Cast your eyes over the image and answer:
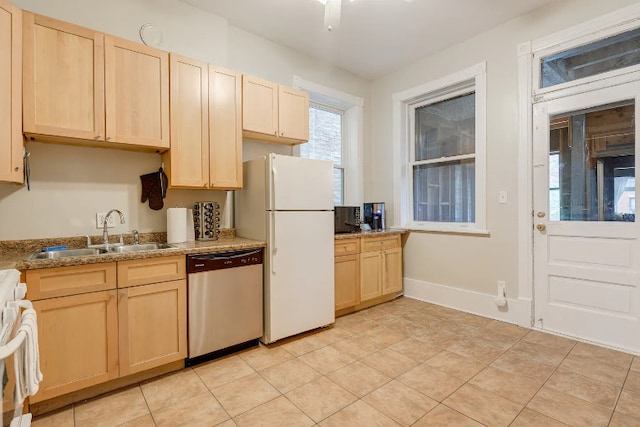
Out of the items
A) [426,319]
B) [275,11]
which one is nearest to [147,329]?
[426,319]

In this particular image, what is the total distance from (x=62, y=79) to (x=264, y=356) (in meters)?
2.36

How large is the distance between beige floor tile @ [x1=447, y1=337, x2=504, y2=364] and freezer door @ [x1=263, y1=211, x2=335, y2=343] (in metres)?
1.10

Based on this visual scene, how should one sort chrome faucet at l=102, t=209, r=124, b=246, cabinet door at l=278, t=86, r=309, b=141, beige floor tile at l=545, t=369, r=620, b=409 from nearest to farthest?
beige floor tile at l=545, t=369, r=620, b=409 → chrome faucet at l=102, t=209, r=124, b=246 → cabinet door at l=278, t=86, r=309, b=141

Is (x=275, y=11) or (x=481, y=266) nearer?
(x=275, y=11)

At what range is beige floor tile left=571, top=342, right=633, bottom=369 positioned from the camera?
2.27 metres

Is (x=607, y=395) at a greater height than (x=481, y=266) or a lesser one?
lesser

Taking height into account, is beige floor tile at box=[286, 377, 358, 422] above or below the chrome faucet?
below

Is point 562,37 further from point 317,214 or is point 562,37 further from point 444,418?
point 444,418

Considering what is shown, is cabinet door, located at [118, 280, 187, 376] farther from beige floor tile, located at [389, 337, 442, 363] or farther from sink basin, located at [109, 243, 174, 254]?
beige floor tile, located at [389, 337, 442, 363]

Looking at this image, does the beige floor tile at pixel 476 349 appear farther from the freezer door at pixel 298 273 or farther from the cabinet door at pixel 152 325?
the cabinet door at pixel 152 325

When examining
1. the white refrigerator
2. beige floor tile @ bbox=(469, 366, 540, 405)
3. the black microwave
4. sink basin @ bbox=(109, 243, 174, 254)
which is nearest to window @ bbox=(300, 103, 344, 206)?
the black microwave

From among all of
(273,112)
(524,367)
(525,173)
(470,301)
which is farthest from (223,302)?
(525,173)

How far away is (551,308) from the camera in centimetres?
283

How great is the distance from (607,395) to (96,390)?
123 inches
